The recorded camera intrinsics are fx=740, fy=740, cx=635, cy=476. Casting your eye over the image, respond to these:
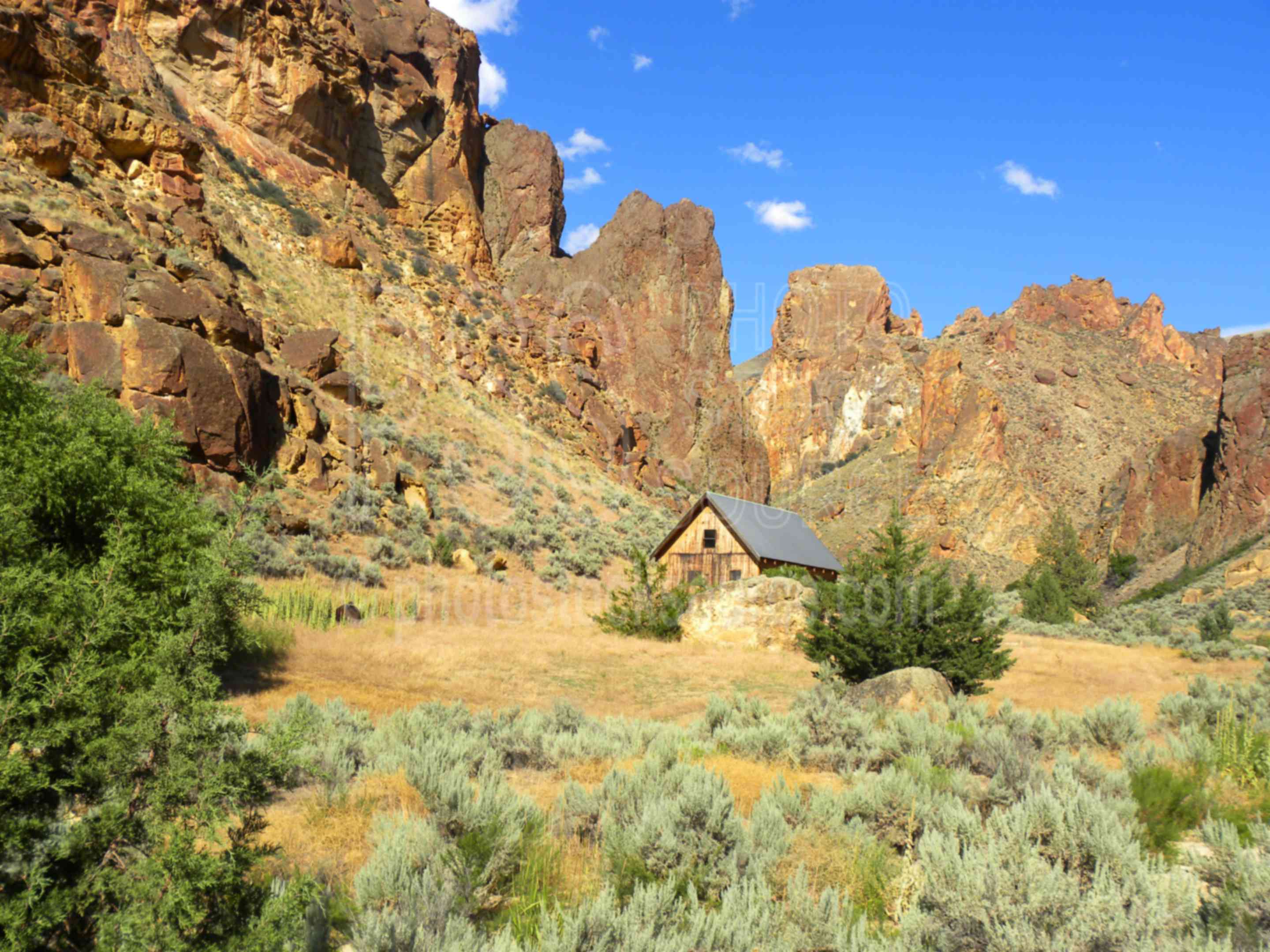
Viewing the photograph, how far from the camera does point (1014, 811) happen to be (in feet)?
16.1

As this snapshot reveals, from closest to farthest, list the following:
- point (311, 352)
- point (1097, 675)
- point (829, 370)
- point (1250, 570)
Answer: point (1097, 675) < point (311, 352) < point (1250, 570) < point (829, 370)

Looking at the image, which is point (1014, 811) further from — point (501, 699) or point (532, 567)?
point (532, 567)

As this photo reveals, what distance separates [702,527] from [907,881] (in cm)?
2766

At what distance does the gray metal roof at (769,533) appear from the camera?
3133cm

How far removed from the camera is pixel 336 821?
5.87 m

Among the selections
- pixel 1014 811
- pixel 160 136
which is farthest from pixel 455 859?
pixel 160 136

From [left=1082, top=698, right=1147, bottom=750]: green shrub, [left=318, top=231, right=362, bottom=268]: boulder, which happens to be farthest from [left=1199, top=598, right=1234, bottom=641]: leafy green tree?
[left=318, top=231, right=362, bottom=268]: boulder

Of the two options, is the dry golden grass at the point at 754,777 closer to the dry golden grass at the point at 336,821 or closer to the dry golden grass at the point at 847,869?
the dry golden grass at the point at 847,869

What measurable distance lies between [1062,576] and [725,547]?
2393 centimetres

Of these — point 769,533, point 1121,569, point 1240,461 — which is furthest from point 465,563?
point 1121,569

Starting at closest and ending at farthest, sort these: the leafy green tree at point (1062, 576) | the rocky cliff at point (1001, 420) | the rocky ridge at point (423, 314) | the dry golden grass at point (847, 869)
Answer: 1. the dry golden grass at point (847, 869)
2. the rocky ridge at point (423, 314)
3. the leafy green tree at point (1062, 576)
4. the rocky cliff at point (1001, 420)

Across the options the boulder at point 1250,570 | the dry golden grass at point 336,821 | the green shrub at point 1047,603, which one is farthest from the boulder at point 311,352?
the boulder at point 1250,570

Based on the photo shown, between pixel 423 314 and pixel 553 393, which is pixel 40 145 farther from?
pixel 553 393

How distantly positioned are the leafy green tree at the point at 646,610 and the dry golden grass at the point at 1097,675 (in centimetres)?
902
